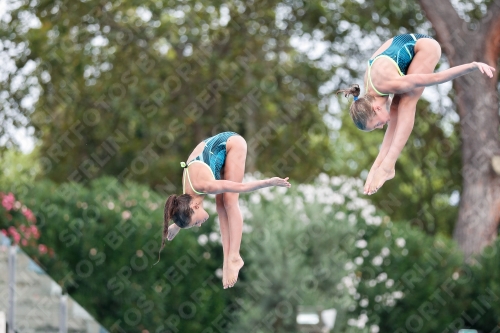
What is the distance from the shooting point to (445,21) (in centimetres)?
1212

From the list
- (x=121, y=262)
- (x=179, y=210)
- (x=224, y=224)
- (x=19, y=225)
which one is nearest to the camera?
(x=179, y=210)

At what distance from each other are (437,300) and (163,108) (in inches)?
232

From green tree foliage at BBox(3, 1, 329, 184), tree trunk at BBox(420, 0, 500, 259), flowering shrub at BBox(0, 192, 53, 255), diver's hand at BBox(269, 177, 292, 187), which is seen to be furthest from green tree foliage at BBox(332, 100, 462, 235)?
diver's hand at BBox(269, 177, 292, 187)

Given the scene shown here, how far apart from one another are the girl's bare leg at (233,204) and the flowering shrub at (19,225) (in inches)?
238

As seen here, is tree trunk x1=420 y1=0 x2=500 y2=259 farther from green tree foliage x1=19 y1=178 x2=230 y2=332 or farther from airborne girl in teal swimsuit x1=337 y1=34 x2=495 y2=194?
airborne girl in teal swimsuit x1=337 y1=34 x2=495 y2=194

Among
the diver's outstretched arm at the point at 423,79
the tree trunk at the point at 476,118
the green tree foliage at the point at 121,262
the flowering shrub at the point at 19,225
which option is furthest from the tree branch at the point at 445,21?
the diver's outstretched arm at the point at 423,79

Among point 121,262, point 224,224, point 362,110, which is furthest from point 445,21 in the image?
point 362,110

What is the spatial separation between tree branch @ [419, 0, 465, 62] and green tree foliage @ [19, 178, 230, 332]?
13.5 ft

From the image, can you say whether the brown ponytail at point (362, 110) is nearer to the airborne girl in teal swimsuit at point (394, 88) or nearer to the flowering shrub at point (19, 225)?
the airborne girl in teal swimsuit at point (394, 88)

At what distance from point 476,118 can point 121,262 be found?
17.5 feet

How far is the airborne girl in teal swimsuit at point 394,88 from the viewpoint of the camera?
14.6 feet

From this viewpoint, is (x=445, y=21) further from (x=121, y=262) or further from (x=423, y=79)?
(x=423, y=79)

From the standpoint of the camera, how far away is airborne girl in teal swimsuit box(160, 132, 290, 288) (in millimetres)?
4660

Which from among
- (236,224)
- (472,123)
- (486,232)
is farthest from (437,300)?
(236,224)
